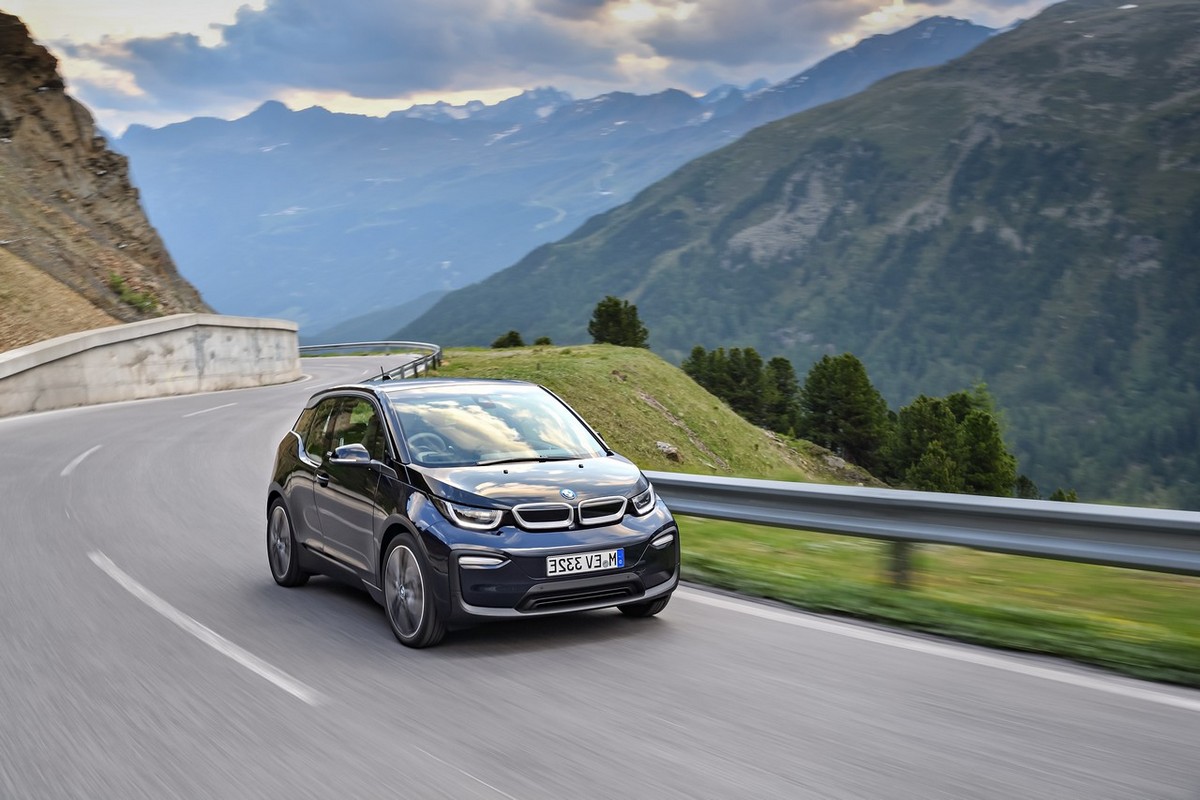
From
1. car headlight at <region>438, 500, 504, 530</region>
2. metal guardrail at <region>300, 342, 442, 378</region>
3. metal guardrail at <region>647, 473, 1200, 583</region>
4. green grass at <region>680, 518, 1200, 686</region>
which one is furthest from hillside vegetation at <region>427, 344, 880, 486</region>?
car headlight at <region>438, 500, 504, 530</region>

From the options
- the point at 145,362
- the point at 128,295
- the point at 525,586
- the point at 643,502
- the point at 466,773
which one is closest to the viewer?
the point at 466,773

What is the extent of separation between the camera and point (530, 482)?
637 centimetres

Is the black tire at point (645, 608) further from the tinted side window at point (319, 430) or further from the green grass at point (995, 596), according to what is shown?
the tinted side window at point (319, 430)

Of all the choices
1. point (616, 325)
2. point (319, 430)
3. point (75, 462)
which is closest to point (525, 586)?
point (319, 430)

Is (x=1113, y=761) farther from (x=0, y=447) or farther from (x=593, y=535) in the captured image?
(x=0, y=447)

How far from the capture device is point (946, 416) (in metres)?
Result: 96.1

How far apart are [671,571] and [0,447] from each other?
50.2 ft

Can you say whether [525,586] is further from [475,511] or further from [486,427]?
[486,427]

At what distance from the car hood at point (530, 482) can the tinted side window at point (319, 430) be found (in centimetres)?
171

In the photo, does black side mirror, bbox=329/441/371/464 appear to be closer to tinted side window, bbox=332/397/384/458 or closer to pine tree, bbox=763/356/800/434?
tinted side window, bbox=332/397/384/458

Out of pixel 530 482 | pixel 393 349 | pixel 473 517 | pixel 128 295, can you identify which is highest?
pixel 128 295

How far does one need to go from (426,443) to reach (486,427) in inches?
17.5

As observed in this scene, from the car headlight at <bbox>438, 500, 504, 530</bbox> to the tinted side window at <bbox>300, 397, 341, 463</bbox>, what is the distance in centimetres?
204

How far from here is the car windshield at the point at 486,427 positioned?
22.4ft
